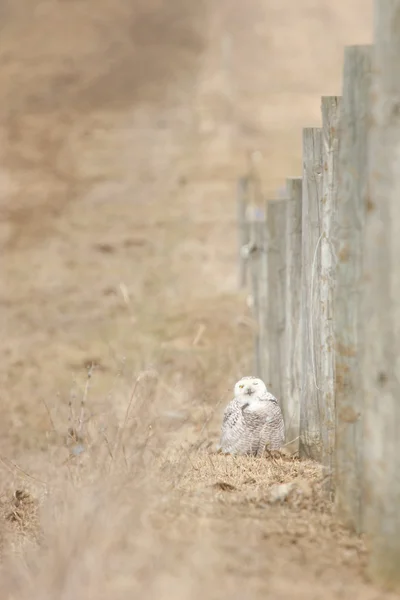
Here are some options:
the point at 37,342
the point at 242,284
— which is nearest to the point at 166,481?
the point at 37,342

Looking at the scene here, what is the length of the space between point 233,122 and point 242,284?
845 cm

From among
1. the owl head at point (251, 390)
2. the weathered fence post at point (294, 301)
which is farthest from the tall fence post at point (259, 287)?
the owl head at point (251, 390)

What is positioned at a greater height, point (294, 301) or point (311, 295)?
point (311, 295)

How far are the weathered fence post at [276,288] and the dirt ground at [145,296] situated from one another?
1.76ft

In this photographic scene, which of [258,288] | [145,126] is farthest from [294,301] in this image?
[145,126]

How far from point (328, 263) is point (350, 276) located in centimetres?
119

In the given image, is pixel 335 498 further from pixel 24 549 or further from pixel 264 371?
pixel 264 371

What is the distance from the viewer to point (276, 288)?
755cm

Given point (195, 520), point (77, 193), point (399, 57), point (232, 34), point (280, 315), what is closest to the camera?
point (399, 57)

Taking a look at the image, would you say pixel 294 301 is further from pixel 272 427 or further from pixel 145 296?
pixel 145 296

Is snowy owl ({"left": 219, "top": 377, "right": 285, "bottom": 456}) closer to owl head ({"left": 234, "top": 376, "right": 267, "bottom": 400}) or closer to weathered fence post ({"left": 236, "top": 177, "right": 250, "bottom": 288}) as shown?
owl head ({"left": 234, "top": 376, "right": 267, "bottom": 400})

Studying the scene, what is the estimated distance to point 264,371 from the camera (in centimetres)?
782

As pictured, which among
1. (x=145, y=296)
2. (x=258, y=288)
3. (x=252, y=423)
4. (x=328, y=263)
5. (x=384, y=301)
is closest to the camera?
(x=384, y=301)

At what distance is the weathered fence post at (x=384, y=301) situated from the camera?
3.50 meters
